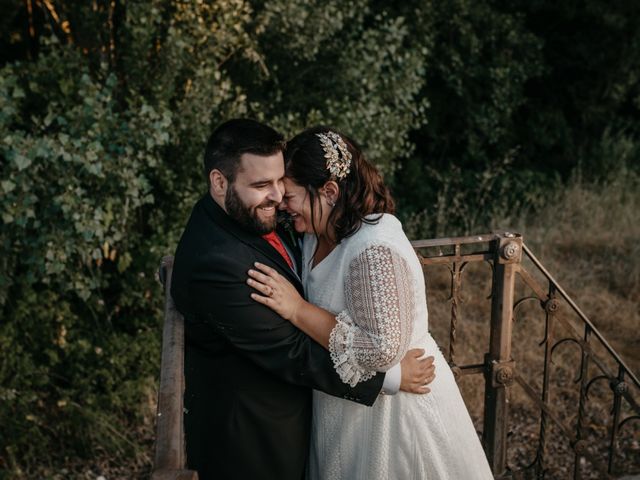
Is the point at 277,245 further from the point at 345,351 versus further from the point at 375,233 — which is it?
Result: the point at 345,351

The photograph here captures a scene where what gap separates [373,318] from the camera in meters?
2.43

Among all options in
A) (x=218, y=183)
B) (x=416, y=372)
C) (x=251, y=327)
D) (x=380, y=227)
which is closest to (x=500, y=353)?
(x=416, y=372)

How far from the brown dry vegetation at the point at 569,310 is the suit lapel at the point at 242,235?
1.58 metres

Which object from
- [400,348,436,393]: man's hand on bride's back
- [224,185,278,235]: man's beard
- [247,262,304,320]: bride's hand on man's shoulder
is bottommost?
[400,348,436,393]: man's hand on bride's back

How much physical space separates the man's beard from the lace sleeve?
14.3 inches

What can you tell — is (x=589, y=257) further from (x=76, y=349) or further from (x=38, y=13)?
(x=38, y=13)

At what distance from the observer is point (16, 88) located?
473cm

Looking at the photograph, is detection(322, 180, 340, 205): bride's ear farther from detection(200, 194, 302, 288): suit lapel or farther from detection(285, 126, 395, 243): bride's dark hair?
detection(200, 194, 302, 288): suit lapel

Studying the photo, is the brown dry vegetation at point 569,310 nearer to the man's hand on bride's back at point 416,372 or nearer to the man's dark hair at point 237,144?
the man's hand on bride's back at point 416,372

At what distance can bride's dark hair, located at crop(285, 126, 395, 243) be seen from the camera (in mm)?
2633

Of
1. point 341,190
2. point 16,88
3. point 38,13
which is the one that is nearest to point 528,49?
point 38,13

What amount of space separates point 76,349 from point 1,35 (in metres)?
3.12

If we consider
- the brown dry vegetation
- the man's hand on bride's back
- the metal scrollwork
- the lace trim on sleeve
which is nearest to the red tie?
the lace trim on sleeve

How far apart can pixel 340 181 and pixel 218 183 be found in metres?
0.47
